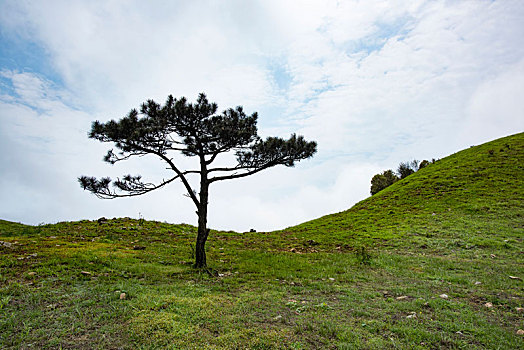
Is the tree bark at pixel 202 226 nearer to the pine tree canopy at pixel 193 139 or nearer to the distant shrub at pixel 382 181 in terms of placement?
the pine tree canopy at pixel 193 139

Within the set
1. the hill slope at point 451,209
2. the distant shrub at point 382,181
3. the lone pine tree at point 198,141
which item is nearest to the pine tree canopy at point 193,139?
the lone pine tree at point 198,141

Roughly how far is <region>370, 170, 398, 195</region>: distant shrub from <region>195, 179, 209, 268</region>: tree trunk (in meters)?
35.5

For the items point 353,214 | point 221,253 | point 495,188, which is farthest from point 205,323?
point 495,188

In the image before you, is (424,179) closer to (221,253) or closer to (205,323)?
(221,253)

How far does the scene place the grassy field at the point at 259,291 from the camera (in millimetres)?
4566

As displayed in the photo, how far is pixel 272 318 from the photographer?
526 centimetres

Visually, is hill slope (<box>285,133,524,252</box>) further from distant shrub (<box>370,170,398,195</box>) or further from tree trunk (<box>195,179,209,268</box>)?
tree trunk (<box>195,179,209,268</box>)

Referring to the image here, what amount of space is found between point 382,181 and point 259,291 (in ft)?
123

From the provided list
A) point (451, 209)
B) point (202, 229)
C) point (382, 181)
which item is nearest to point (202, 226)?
point (202, 229)

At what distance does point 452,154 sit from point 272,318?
3995 cm

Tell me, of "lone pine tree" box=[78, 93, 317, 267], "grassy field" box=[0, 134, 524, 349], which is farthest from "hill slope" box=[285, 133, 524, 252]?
"lone pine tree" box=[78, 93, 317, 267]

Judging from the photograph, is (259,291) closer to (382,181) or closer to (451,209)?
(451,209)

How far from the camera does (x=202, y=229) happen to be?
9.44 meters

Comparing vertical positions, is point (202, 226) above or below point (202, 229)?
above
